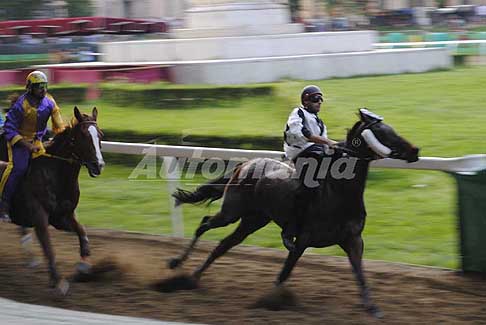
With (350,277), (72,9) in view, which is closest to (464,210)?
(350,277)

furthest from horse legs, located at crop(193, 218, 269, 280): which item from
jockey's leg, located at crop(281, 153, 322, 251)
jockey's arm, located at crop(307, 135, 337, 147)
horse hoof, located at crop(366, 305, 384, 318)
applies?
horse hoof, located at crop(366, 305, 384, 318)

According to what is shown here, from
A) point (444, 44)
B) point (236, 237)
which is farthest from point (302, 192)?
point (444, 44)

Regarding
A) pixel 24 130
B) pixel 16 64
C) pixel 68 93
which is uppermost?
pixel 24 130

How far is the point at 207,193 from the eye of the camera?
923 centimetres

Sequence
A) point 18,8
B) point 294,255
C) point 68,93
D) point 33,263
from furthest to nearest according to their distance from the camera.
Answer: point 18,8 < point 68,93 < point 33,263 < point 294,255

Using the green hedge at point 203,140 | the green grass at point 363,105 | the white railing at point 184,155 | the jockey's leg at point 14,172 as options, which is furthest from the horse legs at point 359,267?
the green grass at point 363,105

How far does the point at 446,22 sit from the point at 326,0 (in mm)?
6847

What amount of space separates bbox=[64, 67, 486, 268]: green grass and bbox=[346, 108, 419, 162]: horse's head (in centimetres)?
190

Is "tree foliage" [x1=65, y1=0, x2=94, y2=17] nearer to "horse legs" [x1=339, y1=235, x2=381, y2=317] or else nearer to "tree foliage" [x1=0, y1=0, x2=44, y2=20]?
"tree foliage" [x1=0, y1=0, x2=44, y2=20]

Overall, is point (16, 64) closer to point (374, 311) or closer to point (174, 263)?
point (174, 263)

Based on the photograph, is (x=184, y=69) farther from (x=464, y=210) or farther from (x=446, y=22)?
(x=446, y=22)

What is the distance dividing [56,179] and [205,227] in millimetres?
1486

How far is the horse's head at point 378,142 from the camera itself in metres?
7.55

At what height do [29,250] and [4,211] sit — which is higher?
[4,211]
